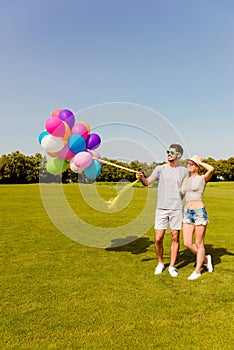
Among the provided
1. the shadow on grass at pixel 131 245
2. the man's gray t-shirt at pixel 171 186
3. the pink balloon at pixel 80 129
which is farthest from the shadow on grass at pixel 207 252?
the pink balloon at pixel 80 129

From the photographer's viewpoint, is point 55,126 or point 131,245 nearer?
point 55,126

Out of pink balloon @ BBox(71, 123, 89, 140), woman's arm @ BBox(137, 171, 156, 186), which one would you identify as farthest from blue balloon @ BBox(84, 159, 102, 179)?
woman's arm @ BBox(137, 171, 156, 186)

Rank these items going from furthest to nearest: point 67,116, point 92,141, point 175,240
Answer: point 92,141, point 67,116, point 175,240

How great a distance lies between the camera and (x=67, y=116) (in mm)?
6340

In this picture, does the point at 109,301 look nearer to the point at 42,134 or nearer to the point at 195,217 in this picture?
the point at 195,217

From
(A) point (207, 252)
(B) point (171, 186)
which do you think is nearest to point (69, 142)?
(B) point (171, 186)

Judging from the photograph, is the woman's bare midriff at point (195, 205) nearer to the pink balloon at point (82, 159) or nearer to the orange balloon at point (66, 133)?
the pink balloon at point (82, 159)

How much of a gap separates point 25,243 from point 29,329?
16.3ft

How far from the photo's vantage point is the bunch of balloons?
20.3 feet

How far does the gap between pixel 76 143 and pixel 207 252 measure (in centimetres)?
403

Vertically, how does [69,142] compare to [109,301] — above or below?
above

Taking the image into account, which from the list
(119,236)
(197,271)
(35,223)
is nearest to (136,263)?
(197,271)

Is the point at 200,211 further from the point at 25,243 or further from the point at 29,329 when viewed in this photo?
the point at 25,243

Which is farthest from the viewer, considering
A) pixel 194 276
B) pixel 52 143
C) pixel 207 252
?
pixel 207 252
